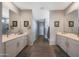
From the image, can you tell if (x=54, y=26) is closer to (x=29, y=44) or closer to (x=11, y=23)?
(x=29, y=44)

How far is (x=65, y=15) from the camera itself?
3.99m

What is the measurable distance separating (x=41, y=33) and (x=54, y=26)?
4811 millimetres

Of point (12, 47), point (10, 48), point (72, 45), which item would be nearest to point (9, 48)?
point (10, 48)

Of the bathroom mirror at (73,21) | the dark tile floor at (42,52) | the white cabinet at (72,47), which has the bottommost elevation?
the dark tile floor at (42,52)

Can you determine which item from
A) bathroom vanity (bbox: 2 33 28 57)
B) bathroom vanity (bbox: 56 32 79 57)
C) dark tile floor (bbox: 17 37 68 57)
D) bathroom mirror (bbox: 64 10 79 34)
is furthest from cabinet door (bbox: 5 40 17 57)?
bathroom mirror (bbox: 64 10 79 34)

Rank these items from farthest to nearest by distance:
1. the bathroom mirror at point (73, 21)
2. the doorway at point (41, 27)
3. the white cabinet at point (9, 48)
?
the doorway at point (41, 27)
the bathroom mirror at point (73, 21)
the white cabinet at point (9, 48)

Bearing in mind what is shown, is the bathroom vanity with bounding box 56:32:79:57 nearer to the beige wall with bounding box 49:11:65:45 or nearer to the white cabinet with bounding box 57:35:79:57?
the white cabinet with bounding box 57:35:79:57

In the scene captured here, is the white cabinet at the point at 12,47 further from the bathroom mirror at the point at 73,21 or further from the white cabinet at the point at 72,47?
the bathroom mirror at the point at 73,21

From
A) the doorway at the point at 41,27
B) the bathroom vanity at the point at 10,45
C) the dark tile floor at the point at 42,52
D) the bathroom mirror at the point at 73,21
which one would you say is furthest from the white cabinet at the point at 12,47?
the doorway at the point at 41,27

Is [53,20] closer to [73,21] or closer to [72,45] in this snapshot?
[73,21]

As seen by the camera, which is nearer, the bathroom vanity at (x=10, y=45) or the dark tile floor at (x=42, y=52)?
the bathroom vanity at (x=10, y=45)

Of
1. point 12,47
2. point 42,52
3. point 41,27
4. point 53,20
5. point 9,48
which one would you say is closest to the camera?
point 9,48

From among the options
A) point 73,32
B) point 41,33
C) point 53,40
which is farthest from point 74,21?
point 41,33

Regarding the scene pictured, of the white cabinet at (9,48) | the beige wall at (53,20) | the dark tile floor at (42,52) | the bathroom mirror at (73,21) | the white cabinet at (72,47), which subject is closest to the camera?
the white cabinet at (9,48)
